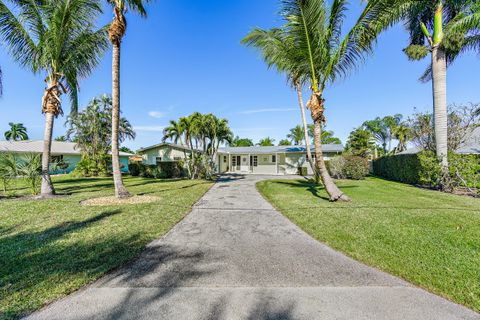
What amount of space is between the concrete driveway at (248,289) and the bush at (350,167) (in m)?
14.6

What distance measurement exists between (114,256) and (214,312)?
2243 millimetres

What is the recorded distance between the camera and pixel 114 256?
11.7 feet

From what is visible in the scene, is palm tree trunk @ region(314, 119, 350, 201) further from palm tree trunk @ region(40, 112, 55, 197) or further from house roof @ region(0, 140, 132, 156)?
house roof @ region(0, 140, 132, 156)

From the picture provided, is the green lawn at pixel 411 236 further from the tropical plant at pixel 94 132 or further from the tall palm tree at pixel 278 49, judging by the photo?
the tropical plant at pixel 94 132

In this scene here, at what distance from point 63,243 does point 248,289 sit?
149 inches

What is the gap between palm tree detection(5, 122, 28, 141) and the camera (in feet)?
150

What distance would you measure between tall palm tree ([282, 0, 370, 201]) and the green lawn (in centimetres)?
186

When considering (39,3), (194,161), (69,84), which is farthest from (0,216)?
(194,161)

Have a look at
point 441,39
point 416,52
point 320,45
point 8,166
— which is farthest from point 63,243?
point 416,52

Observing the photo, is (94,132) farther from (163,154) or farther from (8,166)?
(8,166)

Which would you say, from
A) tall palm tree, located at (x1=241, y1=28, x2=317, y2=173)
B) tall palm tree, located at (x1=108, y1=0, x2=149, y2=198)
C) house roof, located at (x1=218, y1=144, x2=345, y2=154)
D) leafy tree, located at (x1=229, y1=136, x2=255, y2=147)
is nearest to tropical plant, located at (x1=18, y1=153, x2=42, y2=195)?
tall palm tree, located at (x1=108, y1=0, x2=149, y2=198)

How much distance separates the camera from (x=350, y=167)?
16.9 metres

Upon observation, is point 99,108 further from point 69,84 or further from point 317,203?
point 317,203

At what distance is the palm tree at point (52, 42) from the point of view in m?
8.47
